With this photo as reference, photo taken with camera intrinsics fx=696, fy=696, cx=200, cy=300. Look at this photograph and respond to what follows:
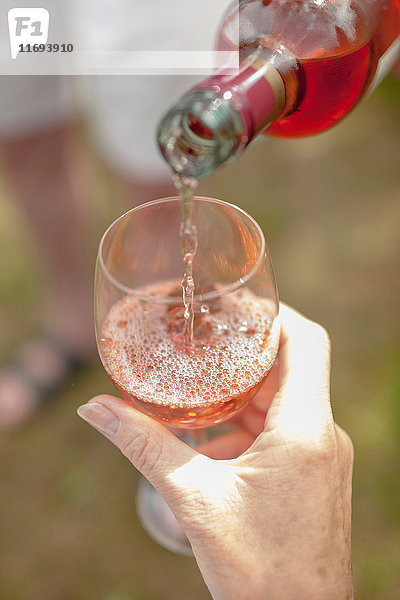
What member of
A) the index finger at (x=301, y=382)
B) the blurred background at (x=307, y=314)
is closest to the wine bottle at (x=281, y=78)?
the index finger at (x=301, y=382)

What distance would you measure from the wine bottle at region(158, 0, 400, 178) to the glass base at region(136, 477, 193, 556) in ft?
3.65

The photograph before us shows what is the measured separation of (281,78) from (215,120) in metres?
0.21

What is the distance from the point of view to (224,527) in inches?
39.8

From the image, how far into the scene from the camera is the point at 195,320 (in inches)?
44.8

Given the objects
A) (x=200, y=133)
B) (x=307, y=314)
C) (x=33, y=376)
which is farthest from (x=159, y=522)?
(x=200, y=133)

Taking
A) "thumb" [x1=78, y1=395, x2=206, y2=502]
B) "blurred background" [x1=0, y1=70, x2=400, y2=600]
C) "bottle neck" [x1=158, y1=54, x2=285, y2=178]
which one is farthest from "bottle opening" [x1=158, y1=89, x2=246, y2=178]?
"blurred background" [x1=0, y1=70, x2=400, y2=600]

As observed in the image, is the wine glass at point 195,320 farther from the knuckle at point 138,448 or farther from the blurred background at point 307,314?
the blurred background at point 307,314

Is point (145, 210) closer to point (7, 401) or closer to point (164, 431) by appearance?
point (164, 431)

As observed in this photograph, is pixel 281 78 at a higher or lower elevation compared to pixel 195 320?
higher

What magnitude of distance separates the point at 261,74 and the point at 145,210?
30 cm

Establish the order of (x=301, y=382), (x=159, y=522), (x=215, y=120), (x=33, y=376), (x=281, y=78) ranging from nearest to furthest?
(x=215, y=120)
(x=281, y=78)
(x=301, y=382)
(x=159, y=522)
(x=33, y=376)

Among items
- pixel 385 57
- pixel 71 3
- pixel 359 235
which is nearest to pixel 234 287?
pixel 385 57

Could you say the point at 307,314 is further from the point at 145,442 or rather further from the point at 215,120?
the point at 215,120

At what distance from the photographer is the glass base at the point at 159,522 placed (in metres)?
1.79
